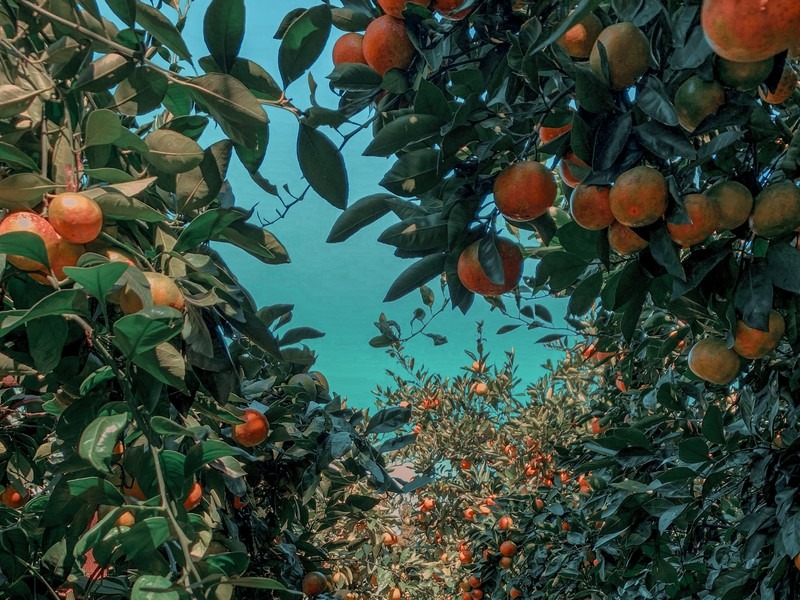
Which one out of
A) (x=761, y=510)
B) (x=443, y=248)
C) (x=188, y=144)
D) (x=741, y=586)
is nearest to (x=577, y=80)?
(x=443, y=248)

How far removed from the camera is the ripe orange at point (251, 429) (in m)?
1.56

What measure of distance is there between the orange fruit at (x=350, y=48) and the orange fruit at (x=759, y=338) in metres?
0.78

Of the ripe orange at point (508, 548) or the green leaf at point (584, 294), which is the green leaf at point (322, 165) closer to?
the green leaf at point (584, 294)

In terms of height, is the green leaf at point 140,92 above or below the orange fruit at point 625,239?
above

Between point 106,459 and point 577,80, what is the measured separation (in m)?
0.66

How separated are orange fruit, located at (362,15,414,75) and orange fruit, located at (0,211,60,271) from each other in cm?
52

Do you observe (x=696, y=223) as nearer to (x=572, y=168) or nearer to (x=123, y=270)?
(x=572, y=168)

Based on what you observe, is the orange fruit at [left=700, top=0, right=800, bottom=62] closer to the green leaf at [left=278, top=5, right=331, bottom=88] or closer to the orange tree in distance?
the orange tree in distance

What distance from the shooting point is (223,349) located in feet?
3.04

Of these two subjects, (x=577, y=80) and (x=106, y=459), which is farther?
(x=577, y=80)

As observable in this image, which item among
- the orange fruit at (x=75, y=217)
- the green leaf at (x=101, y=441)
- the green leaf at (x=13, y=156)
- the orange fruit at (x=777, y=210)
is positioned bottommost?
the green leaf at (x=101, y=441)

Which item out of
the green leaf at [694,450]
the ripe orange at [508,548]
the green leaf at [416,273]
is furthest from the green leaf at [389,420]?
the ripe orange at [508,548]

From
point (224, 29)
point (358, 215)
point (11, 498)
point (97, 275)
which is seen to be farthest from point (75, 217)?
point (11, 498)

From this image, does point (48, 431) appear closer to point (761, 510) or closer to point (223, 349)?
point (223, 349)
